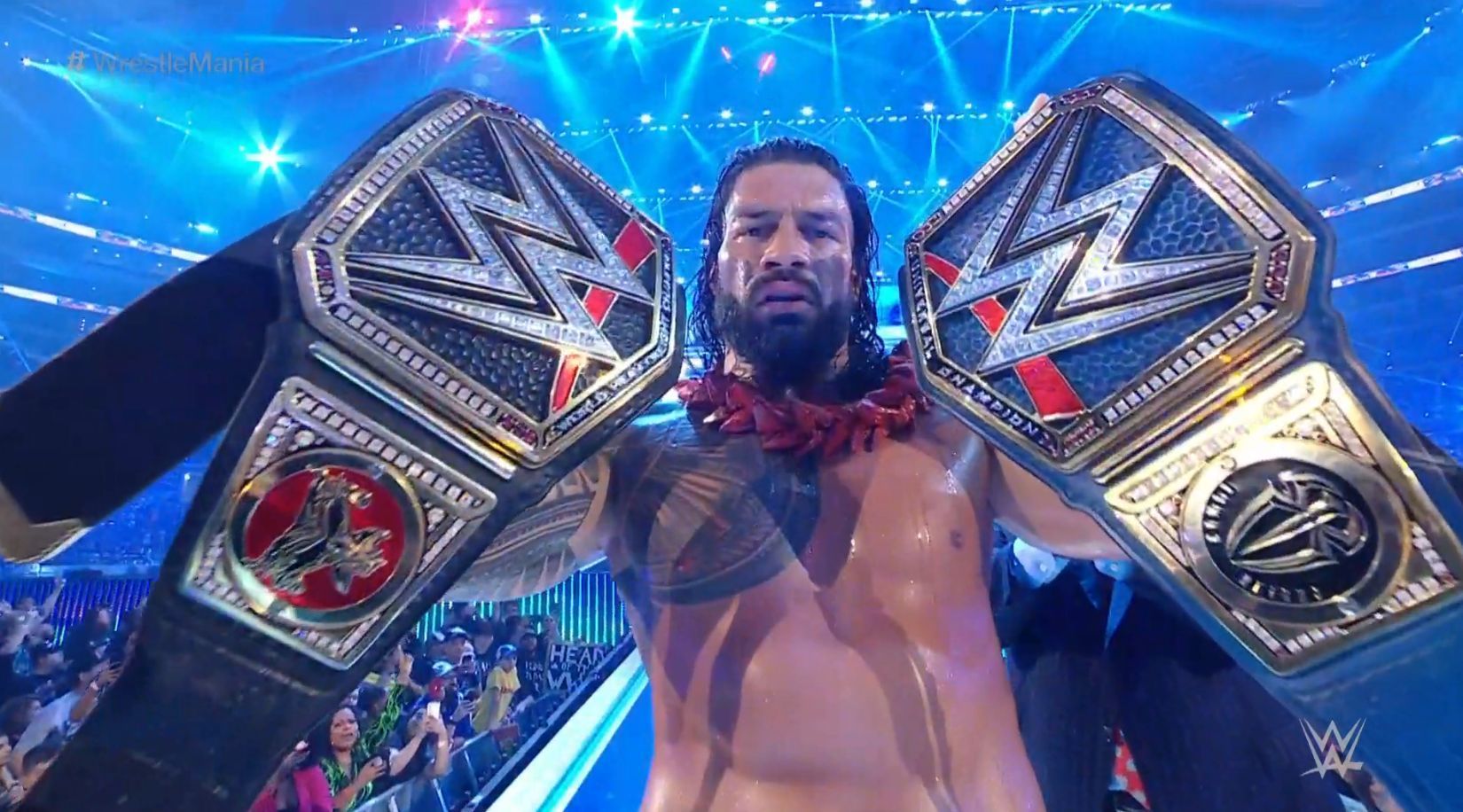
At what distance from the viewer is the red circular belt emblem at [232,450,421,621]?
67 centimetres

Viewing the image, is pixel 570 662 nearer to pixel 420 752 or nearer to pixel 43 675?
pixel 420 752

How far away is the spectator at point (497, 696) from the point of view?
519cm

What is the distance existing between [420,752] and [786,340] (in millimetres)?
3101

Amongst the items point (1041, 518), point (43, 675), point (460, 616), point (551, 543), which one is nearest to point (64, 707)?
point (43, 675)

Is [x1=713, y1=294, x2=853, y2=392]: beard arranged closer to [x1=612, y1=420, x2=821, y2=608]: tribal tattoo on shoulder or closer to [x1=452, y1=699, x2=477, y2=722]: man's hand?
[x1=612, y1=420, x2=821, y2=608]: tribal tattoo on shoulder

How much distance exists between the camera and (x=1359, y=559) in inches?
26.1

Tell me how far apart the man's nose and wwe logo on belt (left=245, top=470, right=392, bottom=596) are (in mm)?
666

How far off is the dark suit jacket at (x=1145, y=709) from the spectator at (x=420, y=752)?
2804mm

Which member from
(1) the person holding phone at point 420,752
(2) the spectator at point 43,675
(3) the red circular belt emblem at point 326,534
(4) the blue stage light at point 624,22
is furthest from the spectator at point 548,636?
(3) the red circular belt emblem at point 326,534

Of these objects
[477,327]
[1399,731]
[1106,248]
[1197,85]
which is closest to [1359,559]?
[1399,731]

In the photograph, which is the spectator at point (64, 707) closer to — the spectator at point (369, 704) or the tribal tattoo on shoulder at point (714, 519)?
the spectator at point (369, 704)

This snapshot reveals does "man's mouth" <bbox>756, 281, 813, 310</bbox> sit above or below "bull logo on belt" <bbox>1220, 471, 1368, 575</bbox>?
Result: above

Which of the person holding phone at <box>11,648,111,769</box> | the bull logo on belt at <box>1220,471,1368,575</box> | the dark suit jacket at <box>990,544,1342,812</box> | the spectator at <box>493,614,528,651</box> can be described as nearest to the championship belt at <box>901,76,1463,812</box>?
the bull logo on belt at <box>1220,471,1368,575</box>

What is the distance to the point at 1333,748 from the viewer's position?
85 centimetres
